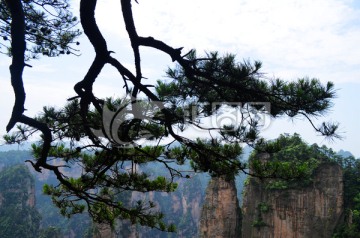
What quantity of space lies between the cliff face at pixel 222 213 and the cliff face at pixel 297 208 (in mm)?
Answer: 519

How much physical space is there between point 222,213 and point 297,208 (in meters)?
3.73

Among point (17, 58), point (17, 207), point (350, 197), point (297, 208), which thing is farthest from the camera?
point (17, 207)

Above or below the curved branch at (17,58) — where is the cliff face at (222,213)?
below

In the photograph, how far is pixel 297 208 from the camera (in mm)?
16109

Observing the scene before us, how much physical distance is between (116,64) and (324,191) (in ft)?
52.0

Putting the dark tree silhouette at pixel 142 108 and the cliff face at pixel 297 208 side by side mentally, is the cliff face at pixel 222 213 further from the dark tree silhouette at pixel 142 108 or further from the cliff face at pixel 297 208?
the dark tree silhouette at pixel 142 108

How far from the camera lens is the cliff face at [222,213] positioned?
1733 centimetres

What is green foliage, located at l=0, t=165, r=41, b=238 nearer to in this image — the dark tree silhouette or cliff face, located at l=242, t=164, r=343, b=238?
cliff face, located at l=242, t=164, r=343, b=238

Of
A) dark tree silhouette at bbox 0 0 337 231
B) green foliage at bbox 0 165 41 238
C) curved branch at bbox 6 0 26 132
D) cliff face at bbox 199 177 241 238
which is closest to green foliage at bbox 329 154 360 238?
cliff face at bbox 199 177 241 238

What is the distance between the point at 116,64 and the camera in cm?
189

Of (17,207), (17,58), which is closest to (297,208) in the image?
(17,58)

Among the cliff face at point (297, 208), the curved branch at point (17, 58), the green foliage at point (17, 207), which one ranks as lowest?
the green foliage at point (17, 207)

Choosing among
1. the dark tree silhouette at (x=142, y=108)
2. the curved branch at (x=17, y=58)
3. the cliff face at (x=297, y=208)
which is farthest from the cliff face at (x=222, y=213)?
the curved branch at (x=17, y=58)

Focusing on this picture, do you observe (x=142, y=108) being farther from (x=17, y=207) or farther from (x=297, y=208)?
(x=17, y=207)
